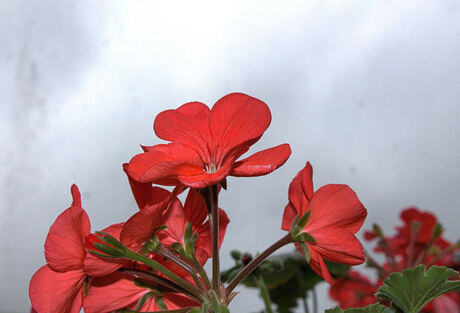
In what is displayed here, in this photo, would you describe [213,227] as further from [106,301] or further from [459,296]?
[459,296]

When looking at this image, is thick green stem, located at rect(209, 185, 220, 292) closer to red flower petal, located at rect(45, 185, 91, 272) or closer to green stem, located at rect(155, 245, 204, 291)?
green stem, located at rect(155, 245, 204, 291)

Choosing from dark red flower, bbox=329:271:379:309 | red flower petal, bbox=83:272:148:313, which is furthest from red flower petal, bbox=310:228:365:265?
dark red flower, bbox=329:271:379:309

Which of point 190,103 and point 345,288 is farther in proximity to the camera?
point 345,288

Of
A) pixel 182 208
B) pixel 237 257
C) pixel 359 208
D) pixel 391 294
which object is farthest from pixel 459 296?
pixel 182 208

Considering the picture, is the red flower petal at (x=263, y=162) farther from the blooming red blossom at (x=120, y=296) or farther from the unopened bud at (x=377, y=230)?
the unopened bud at (x=377, y=230)

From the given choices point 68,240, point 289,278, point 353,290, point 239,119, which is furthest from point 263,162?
point 353,290
